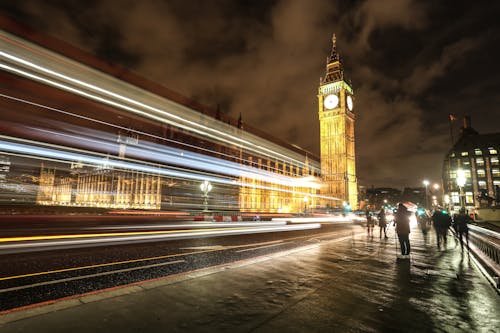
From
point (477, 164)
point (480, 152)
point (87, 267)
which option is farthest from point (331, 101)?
point (87, 267)

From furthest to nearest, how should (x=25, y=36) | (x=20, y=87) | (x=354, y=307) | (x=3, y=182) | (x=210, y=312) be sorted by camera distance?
(x=3, y=182) → (x=20, y=87) → (x=25, y=36) → (x=354, y=307) → (x=210, y=312)

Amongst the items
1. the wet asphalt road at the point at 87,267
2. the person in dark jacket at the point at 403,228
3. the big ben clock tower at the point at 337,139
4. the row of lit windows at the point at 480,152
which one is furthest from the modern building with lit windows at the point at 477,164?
the wet asphalt road at the point at 87,267

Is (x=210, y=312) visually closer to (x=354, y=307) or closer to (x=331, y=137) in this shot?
(x=354, y=307)

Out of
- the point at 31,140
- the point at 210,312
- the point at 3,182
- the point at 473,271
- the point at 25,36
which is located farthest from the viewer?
the point at 3,182

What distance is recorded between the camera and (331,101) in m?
79.4

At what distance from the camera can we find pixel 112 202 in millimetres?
54500

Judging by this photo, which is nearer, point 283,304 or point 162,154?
point 283,304

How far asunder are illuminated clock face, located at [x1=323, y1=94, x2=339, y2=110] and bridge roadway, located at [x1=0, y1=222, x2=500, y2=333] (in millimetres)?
76842

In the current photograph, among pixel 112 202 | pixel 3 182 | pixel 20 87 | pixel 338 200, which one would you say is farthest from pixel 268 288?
pixel 338 200

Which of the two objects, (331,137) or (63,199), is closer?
(63,199)

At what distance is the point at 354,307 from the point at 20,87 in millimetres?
14174

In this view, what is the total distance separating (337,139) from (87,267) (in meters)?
Answer: 76.4

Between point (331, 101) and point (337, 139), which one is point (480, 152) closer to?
point (337, 139)

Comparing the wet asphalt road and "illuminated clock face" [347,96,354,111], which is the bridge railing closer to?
the wet asphalt road
